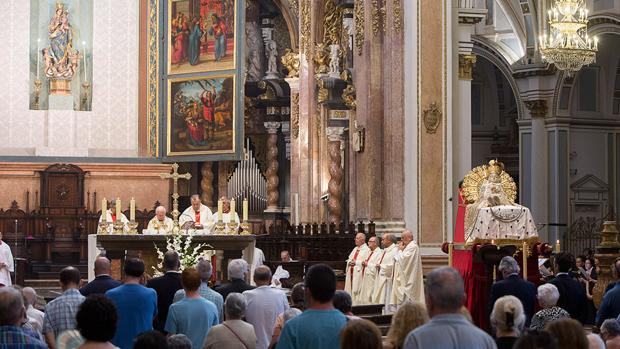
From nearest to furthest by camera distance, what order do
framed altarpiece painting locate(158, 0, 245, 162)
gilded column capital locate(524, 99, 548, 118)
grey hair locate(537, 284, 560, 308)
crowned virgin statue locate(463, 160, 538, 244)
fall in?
grey hair locate(537, 284, 560, 308) → crowned virgin statue locate(463, 160, 538, 244) → framed altarpiece painting locate(158, 0, 245, 162) → gilded column capital locate(524, 99, 548, 118)

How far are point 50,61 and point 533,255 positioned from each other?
53.7 ft

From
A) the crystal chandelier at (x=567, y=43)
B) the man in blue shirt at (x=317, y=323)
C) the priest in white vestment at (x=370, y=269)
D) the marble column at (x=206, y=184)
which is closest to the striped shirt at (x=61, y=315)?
the man in blue shirt at (x=317, y=323)

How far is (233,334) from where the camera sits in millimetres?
8672

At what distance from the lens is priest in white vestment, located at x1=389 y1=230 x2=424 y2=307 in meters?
18.9

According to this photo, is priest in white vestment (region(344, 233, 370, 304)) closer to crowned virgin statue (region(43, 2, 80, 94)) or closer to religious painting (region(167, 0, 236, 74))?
religious painting (region(167, 0, 236, 74))

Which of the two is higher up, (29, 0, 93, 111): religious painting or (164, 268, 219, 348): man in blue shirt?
(29, 0, 93, 111): religious painting

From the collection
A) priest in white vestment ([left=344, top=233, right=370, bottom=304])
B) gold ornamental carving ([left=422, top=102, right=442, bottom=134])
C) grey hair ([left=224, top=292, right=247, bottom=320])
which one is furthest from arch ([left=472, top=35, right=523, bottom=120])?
grey hair ([left=224, top=292, right=247, bottom=320])

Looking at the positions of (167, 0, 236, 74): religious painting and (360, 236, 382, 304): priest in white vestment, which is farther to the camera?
(167, 0, 236, 74): religious painting

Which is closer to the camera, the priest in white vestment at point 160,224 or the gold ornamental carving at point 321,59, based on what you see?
the priest in white vestment at point 160,224

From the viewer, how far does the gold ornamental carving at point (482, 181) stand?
18.0 m

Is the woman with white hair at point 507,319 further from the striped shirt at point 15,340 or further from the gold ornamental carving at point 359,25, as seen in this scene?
the gold ornamental carving at point 359,25

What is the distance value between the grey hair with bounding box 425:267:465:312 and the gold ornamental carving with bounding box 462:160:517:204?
11946 mm

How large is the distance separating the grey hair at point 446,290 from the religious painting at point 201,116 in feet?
75.2

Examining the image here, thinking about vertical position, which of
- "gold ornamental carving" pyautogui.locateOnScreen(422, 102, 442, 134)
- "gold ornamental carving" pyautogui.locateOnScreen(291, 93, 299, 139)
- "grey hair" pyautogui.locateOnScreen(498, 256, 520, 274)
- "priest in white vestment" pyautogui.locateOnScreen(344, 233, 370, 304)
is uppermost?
"gold ornamental carving" pyautogui.locateOnScreen(291, 93, 299, 139)
